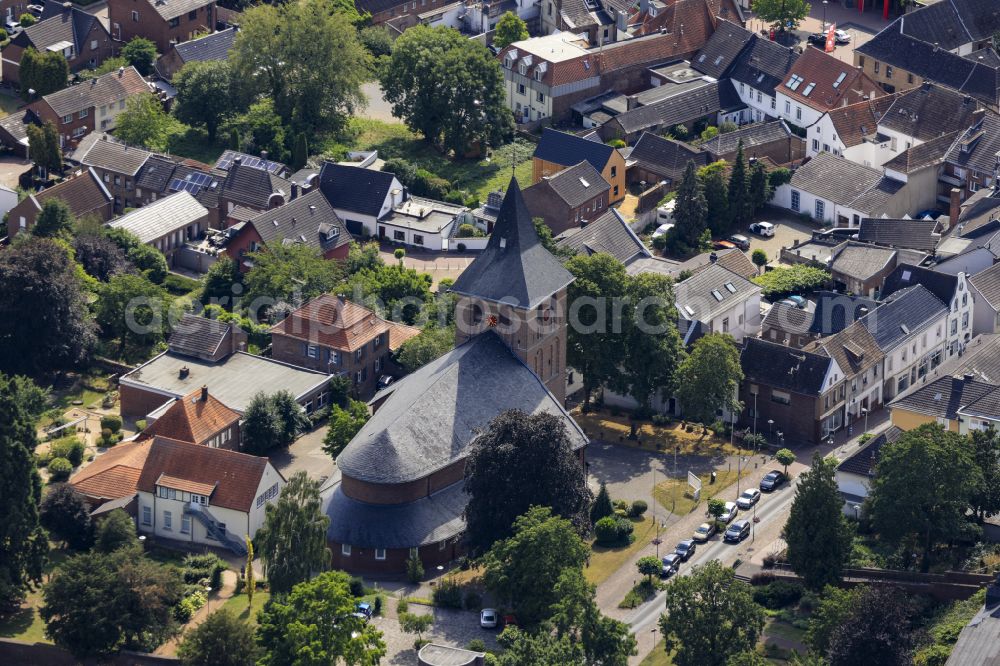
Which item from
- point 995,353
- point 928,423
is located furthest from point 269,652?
point 995,353

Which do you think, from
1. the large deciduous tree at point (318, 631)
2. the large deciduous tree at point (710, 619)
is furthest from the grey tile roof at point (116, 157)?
the large deciduous tree at point (710, 619)

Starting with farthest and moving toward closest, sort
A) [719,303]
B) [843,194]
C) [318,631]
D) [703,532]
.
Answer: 1. [843,194]
2. [719,303]
3. [703,532]
4. [318,631]

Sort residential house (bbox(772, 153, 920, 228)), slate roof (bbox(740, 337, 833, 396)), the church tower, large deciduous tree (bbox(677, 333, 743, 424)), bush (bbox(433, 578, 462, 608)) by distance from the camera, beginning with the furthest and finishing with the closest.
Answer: residential house (bbox(772, 153, 920, 228)) < slate roof (bbox(740, 337, 833, 396)) < large deciduous tree (bbox(677, 333, 743, 424)) < the church tower < bush (bbox(433, 578, 462, 608))

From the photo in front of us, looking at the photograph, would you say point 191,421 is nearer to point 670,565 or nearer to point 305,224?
point 305,224

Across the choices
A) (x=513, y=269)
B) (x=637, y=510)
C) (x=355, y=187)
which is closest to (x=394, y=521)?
(x=637, y=510)

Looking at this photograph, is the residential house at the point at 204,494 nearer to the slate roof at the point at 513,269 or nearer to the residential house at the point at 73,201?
the slate roof at the point at 513,269

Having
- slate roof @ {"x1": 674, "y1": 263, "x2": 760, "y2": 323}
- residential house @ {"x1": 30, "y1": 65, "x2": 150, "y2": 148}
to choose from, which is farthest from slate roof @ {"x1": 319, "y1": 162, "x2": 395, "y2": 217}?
slate roof @ {"x1": 674, "y1": 263, "x2": 760, "y2": 323}

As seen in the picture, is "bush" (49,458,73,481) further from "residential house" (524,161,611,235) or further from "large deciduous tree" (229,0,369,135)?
"large deciduous tree" (229,0,369,135)
